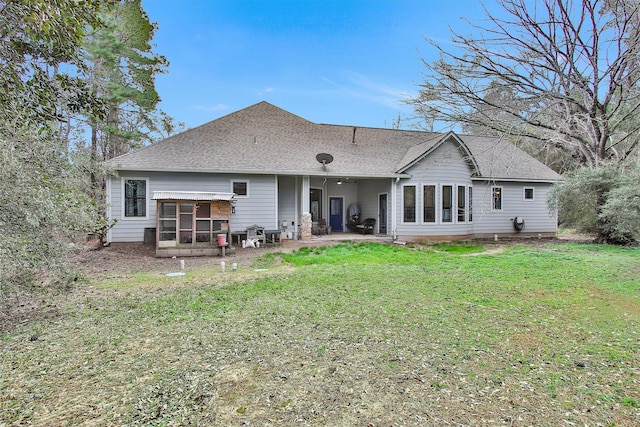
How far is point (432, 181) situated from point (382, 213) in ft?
8.70

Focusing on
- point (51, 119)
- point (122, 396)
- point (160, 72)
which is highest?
point (160, 72)

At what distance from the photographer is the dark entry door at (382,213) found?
14914 mm

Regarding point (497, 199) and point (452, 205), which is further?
point (497, 199)

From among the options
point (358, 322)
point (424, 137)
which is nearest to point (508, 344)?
point (358, 322)

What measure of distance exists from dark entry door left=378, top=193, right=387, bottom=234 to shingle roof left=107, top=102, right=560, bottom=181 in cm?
154

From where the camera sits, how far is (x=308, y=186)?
44.0 ft

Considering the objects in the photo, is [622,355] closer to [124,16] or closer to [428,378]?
[428,378]

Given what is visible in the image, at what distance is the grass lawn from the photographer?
2.45 m

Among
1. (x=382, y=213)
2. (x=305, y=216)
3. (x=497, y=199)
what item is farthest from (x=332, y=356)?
(x=497, y=199)

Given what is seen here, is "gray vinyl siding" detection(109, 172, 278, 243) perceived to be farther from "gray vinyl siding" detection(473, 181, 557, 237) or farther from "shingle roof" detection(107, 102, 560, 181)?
"gray vinyl siding" detection(473, 181, 557, 237)

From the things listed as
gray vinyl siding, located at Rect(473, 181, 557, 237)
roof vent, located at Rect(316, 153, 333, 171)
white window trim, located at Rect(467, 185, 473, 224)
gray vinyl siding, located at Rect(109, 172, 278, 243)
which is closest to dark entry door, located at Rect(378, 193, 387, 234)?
roof vent, located at Rect(316, 153, 333, 171)

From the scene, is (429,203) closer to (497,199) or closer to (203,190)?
(497,199)

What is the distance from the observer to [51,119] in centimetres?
452

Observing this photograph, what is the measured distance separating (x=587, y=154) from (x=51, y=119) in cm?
1735
